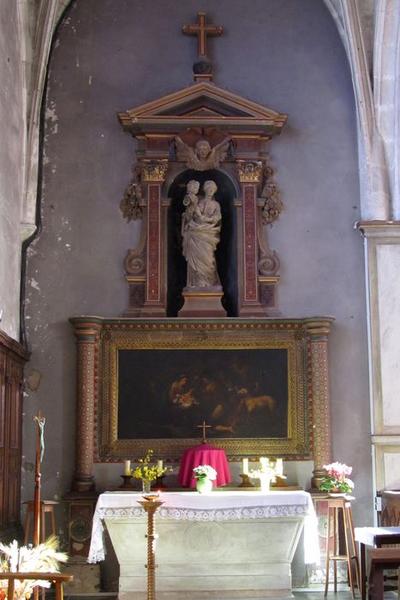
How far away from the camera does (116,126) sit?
13.3 m

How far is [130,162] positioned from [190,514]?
4999mm

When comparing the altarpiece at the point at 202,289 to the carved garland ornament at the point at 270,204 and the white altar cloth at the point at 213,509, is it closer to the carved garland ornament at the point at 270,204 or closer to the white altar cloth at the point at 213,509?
the carved garland ornament at the point at 270,204

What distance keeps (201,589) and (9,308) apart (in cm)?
413

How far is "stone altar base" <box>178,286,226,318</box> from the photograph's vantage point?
12766mm

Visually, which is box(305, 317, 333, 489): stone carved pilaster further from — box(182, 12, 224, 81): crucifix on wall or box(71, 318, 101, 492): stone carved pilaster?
box(182, 12, 224, 81): crucifix on wall

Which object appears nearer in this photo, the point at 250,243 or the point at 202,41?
the point at 250,243

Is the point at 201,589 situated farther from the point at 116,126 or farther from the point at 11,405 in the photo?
the point at 116,126

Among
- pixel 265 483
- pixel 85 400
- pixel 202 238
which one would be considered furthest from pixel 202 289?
pixel 265 483

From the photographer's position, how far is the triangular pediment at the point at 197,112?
13047mm

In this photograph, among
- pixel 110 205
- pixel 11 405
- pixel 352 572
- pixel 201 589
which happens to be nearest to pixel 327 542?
pixel 352 572

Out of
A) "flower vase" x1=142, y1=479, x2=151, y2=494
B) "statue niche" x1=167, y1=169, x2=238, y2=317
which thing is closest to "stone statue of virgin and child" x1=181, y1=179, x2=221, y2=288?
"statue niche" x1=167, y1=169, x2=238, y2=317

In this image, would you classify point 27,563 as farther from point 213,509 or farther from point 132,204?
point 132,204

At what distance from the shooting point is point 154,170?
13.1 metres

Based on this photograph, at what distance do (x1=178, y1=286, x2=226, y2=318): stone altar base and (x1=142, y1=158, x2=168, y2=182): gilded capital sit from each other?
5.22ft
